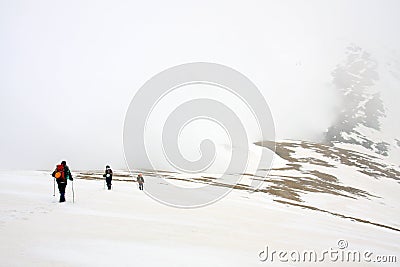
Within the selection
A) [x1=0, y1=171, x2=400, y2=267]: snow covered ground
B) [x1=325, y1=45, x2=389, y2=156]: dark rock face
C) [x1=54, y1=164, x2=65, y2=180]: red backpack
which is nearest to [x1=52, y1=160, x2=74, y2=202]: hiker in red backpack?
[x1=54, y1=164, x2=65, y2=180]: red backpack

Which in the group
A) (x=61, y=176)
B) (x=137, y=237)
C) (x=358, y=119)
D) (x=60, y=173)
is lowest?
(x=137, y=237)

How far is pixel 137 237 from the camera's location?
12.0 meters

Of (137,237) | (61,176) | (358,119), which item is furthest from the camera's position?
(358,119)

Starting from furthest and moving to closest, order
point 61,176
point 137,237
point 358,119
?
point 358,119 → point 61,176 → point 137,237

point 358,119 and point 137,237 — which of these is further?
point 358,119

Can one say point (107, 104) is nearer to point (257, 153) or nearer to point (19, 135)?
point (19, 135)

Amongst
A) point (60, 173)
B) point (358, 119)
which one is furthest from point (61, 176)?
point (358, 119)

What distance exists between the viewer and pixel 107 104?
129875 mm

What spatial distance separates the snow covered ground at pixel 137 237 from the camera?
9191 millimetres

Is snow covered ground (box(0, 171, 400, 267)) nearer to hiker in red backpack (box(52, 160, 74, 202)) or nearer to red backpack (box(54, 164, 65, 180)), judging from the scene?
hiker in red backpack (box(52, 160, 74, 202))

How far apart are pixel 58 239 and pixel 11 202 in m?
7.29

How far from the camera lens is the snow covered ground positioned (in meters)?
9.19

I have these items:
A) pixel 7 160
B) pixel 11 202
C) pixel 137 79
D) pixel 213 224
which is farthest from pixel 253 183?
pixel 137 79

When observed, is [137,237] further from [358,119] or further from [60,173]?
[358,119]
